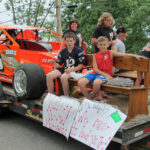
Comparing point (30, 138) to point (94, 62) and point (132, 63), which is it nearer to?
point (94, 62)

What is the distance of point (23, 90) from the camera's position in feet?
14.2

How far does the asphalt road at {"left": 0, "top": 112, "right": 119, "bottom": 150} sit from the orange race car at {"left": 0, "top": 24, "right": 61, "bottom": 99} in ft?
2.29

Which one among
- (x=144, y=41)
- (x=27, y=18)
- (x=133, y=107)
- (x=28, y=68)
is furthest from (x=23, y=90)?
(x=27, y=18)

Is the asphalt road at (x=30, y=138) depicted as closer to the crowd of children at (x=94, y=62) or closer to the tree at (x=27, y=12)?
the crowd of children at (x=94, y=62)

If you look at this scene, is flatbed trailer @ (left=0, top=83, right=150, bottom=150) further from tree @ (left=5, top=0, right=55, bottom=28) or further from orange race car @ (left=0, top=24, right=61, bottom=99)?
tree @ (left=5, top=0, right=55, bottom=28)

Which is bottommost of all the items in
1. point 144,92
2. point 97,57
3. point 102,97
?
point 102,97

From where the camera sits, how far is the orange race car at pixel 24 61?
4.16m

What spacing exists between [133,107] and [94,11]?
1823cm

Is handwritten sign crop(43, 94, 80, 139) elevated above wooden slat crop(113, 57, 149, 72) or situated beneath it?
situated beneath

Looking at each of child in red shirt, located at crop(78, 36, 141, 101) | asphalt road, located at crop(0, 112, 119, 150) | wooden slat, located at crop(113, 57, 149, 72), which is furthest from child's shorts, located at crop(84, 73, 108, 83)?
asphalt road, located at crop(0, 112, 119, 150)

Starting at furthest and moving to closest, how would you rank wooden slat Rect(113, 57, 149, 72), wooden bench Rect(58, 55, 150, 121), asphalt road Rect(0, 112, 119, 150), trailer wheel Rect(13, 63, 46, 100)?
1. trailer wheel Rect(13, 63, 46, 100)
2. asphalt road Rect(0, 112, 119, 150)
3. wooden slat Rect(113, 57, 149, 72)
4. wooden bench Rect(58, 55, 150, 121)

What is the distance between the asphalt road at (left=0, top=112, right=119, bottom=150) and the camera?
3713 mm

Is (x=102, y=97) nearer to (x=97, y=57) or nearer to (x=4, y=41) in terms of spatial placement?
(x=97, y=57)

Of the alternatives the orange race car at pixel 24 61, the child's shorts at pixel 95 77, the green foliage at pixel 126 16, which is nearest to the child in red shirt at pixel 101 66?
the child's shorts at pixel 95 77
